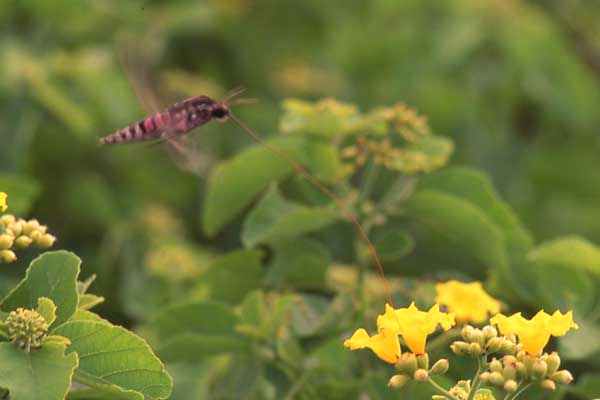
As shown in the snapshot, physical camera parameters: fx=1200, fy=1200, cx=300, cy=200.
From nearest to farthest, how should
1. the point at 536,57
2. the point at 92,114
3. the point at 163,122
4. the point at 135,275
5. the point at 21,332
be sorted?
the point at 21,332 → the point at 163,122 → the point at 135,275 → the point at 92,114 → the point at 536,57

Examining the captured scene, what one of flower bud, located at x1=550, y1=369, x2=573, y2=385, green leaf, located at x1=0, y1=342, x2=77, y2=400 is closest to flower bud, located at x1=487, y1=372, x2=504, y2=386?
flower bud, located at x1=550, y1=369, x2=573, y2=385

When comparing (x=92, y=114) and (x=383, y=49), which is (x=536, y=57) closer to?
(x=383, y=49)

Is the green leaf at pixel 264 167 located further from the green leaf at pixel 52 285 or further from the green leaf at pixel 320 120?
the green leaf at pixel 52 285

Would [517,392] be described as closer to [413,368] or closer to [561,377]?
[561,377]

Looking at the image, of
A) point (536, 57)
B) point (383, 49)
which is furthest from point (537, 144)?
point (383, 49)

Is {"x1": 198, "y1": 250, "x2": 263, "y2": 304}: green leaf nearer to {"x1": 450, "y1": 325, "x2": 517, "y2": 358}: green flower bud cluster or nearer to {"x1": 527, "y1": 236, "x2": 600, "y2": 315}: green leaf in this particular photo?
{"x1": 527, "y1": 236, "x2": 600, "y2": 315}: green leaf

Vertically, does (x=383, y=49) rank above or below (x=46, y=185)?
above
